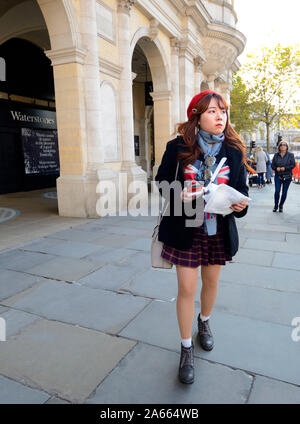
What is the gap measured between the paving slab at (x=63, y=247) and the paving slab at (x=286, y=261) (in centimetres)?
267

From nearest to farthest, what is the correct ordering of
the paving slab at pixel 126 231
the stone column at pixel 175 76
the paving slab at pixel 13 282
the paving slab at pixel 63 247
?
1. the paving slab at pixel 13 282
2. the paving slab at pixel 63 247
3. the paving slab at pixel 126 231
4. the stone column at pixel 175 76

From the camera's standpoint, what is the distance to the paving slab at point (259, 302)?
9.63 feet

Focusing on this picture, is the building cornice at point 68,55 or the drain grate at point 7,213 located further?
the drain grate at point 7,213

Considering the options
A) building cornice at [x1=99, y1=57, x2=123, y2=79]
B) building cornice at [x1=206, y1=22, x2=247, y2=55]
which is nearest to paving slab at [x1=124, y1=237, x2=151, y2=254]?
building cornice at [x1=99, y1=57, x2=123, y2=79]

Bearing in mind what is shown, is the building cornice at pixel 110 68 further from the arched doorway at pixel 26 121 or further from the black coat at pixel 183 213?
the black coat at pixel 183 213

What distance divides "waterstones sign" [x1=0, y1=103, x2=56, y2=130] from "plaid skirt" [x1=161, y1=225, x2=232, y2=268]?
12449mm

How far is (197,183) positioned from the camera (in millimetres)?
2010

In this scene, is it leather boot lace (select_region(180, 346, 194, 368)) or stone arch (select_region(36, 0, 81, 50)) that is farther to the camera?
stone arch (select_region(36, 0, 81, 50))

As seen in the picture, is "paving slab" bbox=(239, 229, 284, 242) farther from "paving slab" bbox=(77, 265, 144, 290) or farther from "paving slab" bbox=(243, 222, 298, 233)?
"paving slab" bbox=(77, 265, 144, 290)

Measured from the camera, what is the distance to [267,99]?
88.4ft

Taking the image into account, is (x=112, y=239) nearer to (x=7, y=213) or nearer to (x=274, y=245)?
(x=274, y=245)

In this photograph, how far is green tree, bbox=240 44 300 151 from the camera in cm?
2577

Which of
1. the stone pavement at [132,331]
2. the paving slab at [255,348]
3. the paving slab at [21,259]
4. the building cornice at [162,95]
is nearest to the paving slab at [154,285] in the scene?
the stone pavement at [132,331]
